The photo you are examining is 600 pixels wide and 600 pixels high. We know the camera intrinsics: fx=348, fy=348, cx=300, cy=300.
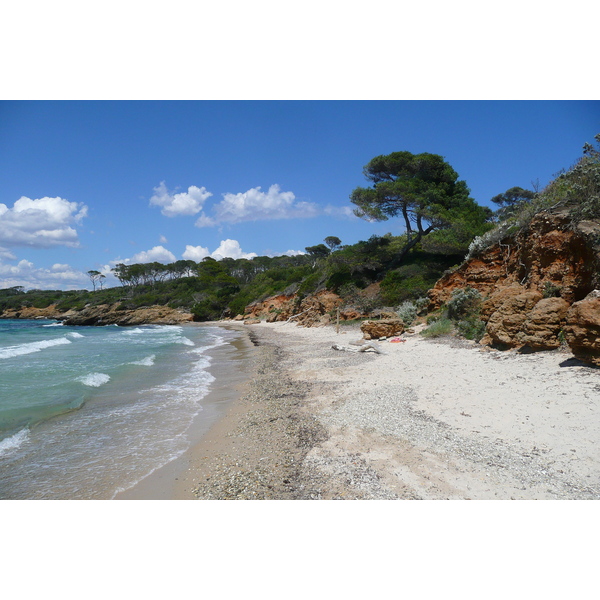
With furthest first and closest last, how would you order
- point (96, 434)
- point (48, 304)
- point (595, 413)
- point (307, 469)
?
point (48, 304) → point (96, 434) → point (595, 413) → point (307, 469)

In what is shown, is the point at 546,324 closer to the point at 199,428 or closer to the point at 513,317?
the point at 513,317

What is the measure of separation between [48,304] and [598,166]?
9279 cm

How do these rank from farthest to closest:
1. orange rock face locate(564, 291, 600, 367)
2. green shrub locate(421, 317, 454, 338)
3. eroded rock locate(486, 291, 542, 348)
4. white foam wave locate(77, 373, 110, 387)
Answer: green shrub locate(421, 317, 454, 338) < white foam wave locate(77, 373, 110, 387) < eroded rock locate(486, 291, 542, 348) < orange rock face locate(564, 291, 600, 367)

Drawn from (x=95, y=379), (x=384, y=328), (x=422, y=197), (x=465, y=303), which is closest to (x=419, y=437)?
(x=465, y=303)

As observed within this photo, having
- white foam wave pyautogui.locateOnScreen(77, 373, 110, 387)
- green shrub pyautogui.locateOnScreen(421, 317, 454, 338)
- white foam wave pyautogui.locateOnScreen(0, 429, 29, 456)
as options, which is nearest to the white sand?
green shrub pyautogui.locateOnScreen(421, 317, 454, 338)

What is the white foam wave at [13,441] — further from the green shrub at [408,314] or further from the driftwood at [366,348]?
the green shrub at [408,314]

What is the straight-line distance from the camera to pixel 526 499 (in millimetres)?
3695

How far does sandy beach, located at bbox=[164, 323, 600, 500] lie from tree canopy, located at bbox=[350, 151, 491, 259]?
1863 centimetres

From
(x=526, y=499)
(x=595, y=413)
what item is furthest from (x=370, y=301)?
(x=526, y=499)

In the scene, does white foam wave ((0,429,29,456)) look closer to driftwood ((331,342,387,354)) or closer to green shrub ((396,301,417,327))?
driftwood ((331,342,387,354))

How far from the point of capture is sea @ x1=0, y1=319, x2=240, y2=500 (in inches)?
208

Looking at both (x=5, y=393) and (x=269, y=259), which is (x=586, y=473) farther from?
(x=269, y=259)

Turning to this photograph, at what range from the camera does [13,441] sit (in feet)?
22.3

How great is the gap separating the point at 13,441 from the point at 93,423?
4.56 ft
